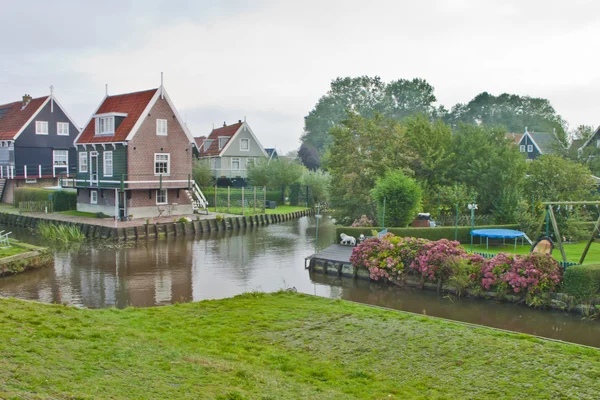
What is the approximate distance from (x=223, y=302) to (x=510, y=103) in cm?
9649

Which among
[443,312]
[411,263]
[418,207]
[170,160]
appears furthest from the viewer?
[170,160]

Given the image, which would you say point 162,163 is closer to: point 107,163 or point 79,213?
point 107,163

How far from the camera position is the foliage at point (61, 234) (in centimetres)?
2978

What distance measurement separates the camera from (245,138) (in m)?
55.2

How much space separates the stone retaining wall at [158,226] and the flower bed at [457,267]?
15.3 metres

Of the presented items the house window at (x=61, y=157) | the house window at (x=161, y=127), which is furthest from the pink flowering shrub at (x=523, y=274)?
the house window at (x=61, y=157)

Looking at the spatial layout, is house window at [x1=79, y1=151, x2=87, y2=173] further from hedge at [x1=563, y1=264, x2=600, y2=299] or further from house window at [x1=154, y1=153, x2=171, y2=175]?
hedge at [x1=563, y1=264, x2=600, y2=299]

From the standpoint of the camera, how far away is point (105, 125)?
36.3 meters

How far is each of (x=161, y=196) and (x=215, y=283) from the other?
1820 cm

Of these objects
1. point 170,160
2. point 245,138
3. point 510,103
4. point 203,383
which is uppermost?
point 510,103

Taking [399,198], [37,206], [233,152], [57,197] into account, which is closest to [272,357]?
[399,198]

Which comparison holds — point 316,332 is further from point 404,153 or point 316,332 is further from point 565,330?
point 404,153

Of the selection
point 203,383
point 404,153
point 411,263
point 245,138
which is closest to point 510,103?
point 245,138

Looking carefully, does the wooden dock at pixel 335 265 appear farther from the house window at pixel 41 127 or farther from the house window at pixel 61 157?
the house window at pixel 41 127
